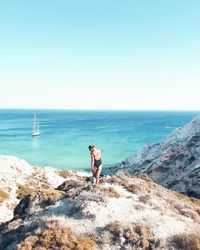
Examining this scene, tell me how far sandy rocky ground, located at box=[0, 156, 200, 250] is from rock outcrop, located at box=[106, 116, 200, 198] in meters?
30.0

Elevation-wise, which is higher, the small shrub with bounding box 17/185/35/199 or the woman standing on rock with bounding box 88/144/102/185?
the woman standing on rock with bounding box 88/144/102/185

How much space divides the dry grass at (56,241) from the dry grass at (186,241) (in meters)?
3.56

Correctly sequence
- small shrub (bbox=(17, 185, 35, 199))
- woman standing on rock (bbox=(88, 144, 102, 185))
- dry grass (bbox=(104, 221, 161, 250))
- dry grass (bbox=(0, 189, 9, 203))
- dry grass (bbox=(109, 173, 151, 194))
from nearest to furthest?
dry grass (bbox=(104, 221, 161, 250)) < dry grass (bbox=(109, 173, 151, 194)) < woman standing on rock (bbox=(88, 144, 102, 185)) < dry grass (bbox=(0, 189, 9, 203)) < small shrub (bbox=(17, 185, 35, 199))

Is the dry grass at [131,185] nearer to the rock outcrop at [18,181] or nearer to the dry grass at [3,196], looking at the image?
the rock outcrop at [18,181]

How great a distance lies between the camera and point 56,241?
56.2ft

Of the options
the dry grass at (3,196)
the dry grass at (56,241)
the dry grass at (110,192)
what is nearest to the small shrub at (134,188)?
the dry grass at (110,192)

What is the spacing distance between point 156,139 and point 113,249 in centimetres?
14522

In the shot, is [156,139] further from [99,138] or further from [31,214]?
[31,214]

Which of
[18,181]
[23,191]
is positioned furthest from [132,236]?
[18,181]

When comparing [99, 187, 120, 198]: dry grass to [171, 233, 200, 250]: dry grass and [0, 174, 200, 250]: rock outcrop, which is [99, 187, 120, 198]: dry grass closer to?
[0, 174, 200, 250]: rock outcrop

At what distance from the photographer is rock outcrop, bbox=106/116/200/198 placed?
187ft

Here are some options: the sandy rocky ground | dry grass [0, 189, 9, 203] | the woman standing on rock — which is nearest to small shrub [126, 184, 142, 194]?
the sandy rocky ground

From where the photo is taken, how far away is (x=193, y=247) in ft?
53.9

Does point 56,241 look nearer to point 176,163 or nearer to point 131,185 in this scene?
point 131,185
